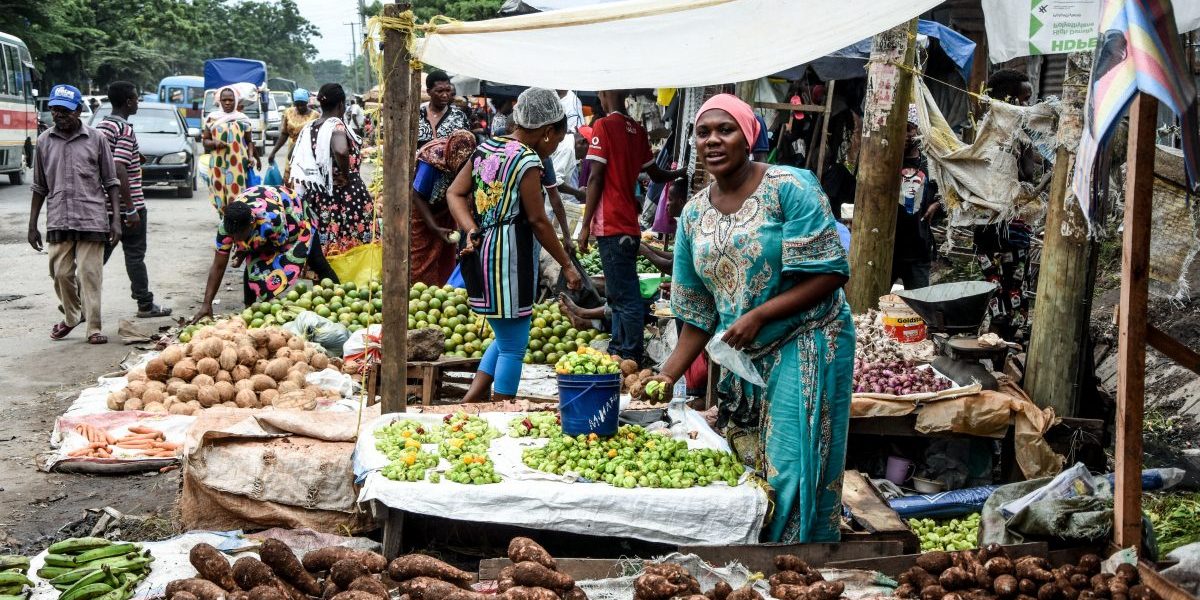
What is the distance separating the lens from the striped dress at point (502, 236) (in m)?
5.60

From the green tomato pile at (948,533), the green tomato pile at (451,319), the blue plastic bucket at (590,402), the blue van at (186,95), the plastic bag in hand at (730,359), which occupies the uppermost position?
the blue van at (186,95)

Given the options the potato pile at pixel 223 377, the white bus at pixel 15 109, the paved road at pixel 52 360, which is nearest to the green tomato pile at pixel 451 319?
the potato pile at pixel 223 377

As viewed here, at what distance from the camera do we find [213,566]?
3775 mm

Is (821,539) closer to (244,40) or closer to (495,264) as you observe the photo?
(495,264)

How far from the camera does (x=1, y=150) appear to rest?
20.3m

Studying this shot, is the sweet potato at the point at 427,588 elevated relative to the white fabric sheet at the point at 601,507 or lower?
lower

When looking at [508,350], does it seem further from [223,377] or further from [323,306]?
[323,306]

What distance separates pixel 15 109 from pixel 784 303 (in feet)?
70.3

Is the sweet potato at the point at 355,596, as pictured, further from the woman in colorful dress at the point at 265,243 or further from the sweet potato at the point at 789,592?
the woman in colorful dress at the point at 265,243

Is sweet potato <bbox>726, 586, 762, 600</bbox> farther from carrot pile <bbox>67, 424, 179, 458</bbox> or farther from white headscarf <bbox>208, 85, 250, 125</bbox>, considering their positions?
white headscarf <bbox>208, 85, 250, 125</bbox>

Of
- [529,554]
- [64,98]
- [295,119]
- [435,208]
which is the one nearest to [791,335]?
[529,554]

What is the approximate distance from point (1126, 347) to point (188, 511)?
13.1 ft

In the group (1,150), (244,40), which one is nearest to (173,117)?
(1,150)

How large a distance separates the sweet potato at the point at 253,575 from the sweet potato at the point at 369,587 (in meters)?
0.27
